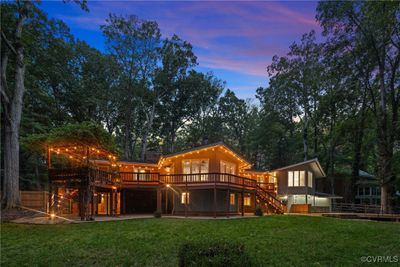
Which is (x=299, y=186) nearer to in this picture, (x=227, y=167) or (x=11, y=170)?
(x=227, y=167)

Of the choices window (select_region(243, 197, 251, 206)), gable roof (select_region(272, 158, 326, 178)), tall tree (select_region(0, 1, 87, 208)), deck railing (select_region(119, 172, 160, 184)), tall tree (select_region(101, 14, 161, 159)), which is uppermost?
tall tree (select_region(101, 14, 161, 159))

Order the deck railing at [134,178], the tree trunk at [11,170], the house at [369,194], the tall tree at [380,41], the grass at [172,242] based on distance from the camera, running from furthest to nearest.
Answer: the house at [369,194]
the tall tree at [380,41]
the deck railing at [134,178]
the tree trunk at [11,170]
the grass at [172,242]

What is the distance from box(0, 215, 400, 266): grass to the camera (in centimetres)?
1034

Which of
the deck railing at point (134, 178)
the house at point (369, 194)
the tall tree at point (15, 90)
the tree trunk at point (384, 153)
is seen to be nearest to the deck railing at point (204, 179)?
the deck railing at point (134, 178)

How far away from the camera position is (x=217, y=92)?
5012 centimetres

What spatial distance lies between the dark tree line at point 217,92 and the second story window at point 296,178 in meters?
6.79

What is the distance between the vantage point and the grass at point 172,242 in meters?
10.3

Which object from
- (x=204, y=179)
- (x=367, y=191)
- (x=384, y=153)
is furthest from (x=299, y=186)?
(x=367, y=191)

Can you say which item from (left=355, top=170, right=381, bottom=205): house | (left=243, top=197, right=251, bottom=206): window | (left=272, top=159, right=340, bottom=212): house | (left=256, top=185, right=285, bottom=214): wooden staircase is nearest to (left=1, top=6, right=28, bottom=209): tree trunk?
(left=256, top=185, right=285, bottom=214): wooden staircase

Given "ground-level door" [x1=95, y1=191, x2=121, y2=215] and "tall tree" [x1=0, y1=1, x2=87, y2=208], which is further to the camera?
"ground-level door" [x1=95, y1=191, x2=121, y2=215]

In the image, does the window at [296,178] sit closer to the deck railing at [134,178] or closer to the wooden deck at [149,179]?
the wooden deck at [149,179]

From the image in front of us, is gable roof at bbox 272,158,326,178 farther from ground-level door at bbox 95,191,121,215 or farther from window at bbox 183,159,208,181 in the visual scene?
ground-level door at bbox 95,191,121,215

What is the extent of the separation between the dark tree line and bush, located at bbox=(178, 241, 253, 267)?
16798mm

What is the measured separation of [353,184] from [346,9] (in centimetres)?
2172
